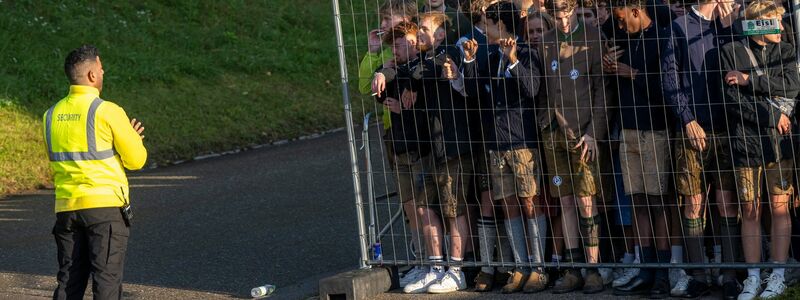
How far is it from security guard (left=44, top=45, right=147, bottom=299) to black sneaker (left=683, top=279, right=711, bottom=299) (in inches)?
126

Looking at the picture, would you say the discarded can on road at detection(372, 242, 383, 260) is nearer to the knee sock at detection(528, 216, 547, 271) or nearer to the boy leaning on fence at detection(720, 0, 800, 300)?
the knee sock at detection(528, 216, 547, 271)

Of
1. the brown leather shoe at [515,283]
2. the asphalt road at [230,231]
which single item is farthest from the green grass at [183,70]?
the brown leather shoe at [515,283]

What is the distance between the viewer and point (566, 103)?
25.4 ft

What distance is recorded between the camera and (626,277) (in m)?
7.84

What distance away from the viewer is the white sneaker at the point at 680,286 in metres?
7.59

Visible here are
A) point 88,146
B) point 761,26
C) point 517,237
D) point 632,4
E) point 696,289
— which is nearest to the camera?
point 88,146

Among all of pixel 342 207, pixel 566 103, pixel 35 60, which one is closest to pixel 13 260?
pixel 342 207

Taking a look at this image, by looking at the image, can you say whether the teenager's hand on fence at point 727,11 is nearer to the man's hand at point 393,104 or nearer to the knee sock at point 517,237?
the knee sock at point 517,237

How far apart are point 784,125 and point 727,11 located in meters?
0.72

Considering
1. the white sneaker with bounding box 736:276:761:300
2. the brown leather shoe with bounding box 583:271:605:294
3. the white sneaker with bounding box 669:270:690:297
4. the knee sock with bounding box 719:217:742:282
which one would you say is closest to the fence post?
the brown leather shoe with bounding box 583:271:605:294

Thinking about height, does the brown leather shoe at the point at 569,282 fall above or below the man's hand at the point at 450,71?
below

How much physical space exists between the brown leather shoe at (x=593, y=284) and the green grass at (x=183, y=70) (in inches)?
229

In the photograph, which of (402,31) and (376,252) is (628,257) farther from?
(402,31)

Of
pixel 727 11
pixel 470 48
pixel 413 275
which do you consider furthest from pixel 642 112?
pixel 413 275
